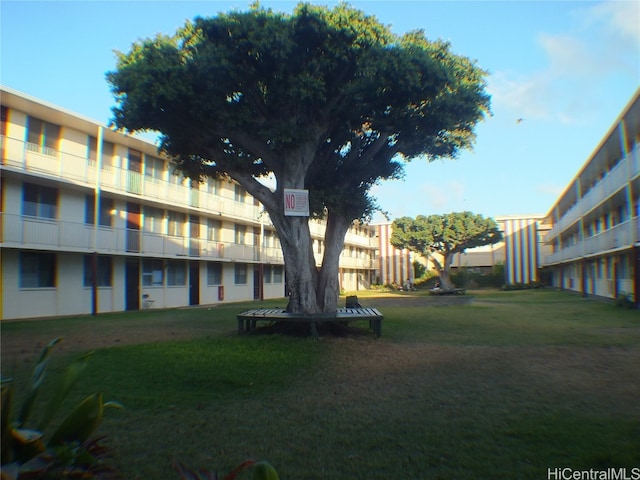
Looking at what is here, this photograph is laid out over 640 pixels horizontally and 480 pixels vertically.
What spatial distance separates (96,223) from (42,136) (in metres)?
3.78

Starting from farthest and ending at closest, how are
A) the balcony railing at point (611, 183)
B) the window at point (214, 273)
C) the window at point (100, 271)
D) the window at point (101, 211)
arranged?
the window at point (214, 273) → the window at point (100, 271) → the window at point (101, 211) → the balcony railing at point (611, 183)

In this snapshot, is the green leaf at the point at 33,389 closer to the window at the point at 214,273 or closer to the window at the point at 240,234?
the window at the point at 214,273

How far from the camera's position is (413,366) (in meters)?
7.36

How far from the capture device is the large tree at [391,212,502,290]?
43.3 meters

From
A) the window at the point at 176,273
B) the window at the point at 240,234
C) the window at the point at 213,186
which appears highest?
the window at the point at 213,186

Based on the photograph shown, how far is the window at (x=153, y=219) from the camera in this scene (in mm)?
22712

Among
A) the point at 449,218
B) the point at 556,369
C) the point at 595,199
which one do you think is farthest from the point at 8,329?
the point at 449,218

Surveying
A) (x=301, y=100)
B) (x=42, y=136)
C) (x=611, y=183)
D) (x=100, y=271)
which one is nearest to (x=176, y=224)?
(x=100, y=271)

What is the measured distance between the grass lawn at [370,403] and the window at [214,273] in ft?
57.9

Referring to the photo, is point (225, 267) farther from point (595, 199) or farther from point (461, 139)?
point (595, 199)

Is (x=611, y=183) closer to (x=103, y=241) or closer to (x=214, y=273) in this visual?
(x=214, y=273)

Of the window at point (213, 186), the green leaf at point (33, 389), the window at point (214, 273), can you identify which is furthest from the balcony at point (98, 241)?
the green leaf at point (33, 389)

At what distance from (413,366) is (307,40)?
22.7 ft

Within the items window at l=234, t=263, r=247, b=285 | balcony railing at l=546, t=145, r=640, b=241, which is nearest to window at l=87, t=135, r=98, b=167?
window at l=234, t=263, r=247, b=285
